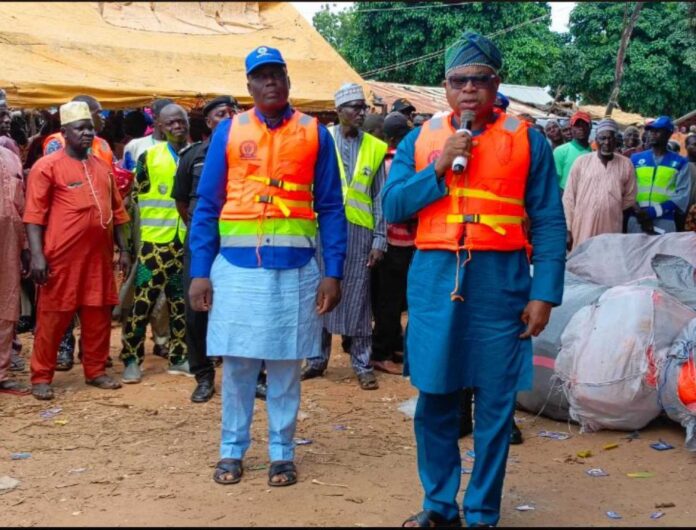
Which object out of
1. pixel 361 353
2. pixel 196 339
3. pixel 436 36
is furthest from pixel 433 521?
pixel 436 36

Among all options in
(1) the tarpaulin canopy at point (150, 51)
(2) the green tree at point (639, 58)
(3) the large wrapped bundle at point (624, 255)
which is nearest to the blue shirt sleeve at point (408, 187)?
(3) the large wrapped bundle at point (624, 255)

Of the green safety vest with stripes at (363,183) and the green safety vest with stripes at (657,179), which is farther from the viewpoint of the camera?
the green safety vest with stripes at (657,179)

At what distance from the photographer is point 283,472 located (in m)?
4.53

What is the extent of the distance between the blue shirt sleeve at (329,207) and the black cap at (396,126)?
2800 mm

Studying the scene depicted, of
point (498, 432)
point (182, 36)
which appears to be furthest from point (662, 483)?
point (182, 36)

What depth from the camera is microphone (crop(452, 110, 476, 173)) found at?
345 cm

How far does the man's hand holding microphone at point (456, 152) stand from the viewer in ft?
11.3

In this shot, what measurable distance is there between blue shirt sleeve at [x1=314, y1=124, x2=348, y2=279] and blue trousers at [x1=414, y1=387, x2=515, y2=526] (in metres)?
1.04

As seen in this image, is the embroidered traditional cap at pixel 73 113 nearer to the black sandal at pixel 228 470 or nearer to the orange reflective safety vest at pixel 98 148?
the orange reflective safety vest at pixel 98 148

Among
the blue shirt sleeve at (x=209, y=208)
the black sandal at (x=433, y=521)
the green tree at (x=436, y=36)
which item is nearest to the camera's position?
the black sandal at (x=433, y=521)

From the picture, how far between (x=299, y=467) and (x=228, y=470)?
46 centimetres

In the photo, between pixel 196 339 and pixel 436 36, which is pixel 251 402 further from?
pixel 436 36

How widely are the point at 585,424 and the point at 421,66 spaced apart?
2591cm

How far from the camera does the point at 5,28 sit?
35.6ft
